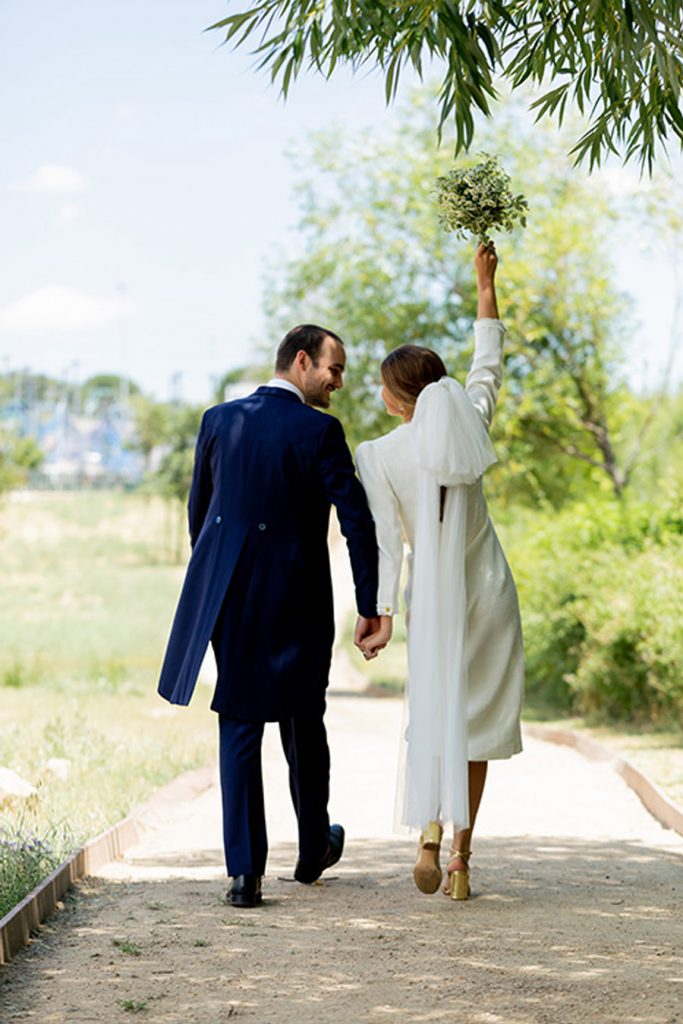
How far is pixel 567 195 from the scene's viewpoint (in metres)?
22.0

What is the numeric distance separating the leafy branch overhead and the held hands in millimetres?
1833

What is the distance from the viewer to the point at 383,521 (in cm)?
598

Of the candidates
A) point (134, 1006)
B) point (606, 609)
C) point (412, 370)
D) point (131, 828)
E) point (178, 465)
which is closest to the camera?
point (134, 1006)

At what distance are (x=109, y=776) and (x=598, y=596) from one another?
279 inches

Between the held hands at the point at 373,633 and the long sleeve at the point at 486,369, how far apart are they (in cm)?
91

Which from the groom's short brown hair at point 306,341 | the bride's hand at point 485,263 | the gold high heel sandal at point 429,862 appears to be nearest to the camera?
the gold high heel sandal at point 429,862

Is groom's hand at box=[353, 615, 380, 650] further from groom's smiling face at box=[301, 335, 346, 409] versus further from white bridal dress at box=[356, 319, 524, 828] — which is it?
groom's smiling face at box=[301, 335, 346, 409]

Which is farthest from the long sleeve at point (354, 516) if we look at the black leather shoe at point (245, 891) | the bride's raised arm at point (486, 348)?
the black leather shoe at point (245, 891)

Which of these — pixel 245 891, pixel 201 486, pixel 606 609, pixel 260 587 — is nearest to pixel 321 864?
pixel 245 891

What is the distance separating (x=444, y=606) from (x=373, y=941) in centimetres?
129

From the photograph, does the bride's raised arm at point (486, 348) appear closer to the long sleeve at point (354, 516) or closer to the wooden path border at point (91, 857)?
the long sleeve at point (354, 516)

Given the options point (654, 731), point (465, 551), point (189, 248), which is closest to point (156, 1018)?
point (465, 551)

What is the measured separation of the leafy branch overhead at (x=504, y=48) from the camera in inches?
229

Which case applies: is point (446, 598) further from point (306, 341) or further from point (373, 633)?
point (306, 341)
